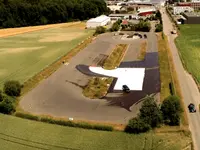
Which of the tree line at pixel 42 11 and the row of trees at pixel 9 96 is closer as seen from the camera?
the row of trees at pixel 9 96

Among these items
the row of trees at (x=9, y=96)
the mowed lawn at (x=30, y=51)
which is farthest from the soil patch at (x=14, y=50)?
the row of trees at (x=9, y=96)

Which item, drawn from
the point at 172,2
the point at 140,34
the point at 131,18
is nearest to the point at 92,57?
the point at 140,34

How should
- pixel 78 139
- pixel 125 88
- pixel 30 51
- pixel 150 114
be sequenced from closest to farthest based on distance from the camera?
1. pixel 78 139
2. pixel 150 114
3. pixel 125 88
4. pixel 30 51

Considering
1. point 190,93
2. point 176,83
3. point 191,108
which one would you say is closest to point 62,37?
point 176,83

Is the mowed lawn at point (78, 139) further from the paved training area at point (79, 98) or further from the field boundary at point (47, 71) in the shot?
the field boundary at point (47, 71)

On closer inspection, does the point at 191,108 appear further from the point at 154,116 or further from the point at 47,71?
the point at 47,71

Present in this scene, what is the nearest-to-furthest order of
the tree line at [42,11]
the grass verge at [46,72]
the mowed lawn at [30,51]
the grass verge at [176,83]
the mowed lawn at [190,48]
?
1. the grass verge at [176,83]
2. the grass verge at [46,72]
3. the mowed lawn at [190,48]
4. the mowed lawn at [30,51]
5. the tree line at [42,11]

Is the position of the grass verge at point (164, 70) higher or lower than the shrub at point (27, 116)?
lower

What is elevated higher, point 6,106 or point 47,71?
point 6,106
